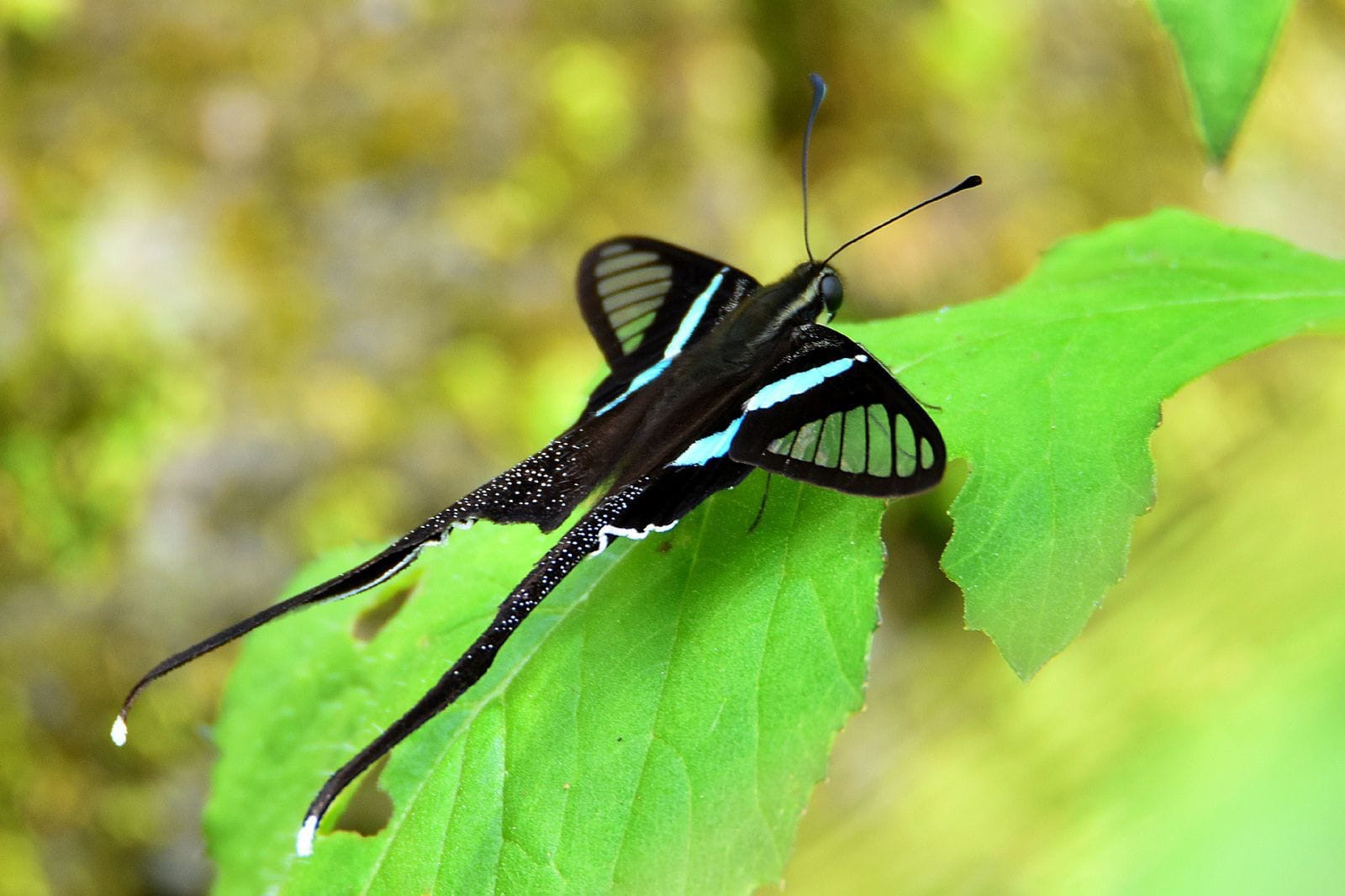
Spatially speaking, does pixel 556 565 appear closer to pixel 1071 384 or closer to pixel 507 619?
pixel 507 619

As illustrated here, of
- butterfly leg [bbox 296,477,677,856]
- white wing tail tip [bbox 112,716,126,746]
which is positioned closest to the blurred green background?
butterfly leg [bbox 296,477,677,856]

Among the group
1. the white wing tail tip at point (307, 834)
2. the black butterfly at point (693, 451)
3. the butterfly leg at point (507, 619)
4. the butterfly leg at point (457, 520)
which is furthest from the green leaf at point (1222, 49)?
the white wing tail tip at point (307, 834)

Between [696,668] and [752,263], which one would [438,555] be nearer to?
[696,668]

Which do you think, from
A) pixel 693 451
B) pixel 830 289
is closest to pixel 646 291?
pixel 830 289

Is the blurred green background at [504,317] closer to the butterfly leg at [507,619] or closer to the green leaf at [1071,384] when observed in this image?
the green leaf at [1071,384]

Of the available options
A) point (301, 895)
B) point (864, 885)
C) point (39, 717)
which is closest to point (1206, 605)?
point (864, 885)
